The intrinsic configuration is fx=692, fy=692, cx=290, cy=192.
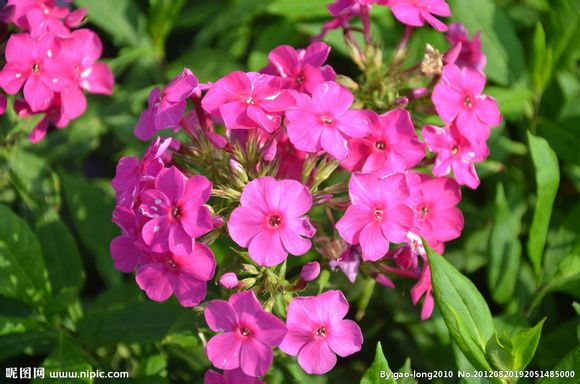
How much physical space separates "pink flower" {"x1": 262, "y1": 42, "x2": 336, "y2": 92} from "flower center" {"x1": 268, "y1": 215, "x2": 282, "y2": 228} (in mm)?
491

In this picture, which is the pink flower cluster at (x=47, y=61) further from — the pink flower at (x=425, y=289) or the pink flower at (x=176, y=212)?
the pink flower at (x=425, y=289)

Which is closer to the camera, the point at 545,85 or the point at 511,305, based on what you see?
the point at 511,305

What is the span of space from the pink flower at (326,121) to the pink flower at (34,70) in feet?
3.22

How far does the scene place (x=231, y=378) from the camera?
199 centimetres

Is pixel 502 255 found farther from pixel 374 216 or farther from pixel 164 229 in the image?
pixel 164 229

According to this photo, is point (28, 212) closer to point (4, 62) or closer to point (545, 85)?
point (4, 62)

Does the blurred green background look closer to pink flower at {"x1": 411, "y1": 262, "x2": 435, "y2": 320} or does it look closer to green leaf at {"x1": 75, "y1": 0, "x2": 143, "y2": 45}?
green leaf at {"x1": 75, "y1": 0, "x2": 143, "y2": 45}

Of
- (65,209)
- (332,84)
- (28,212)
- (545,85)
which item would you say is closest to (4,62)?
(28,212)

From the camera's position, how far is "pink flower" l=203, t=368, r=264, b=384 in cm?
196

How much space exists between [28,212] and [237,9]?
1395 millimetres

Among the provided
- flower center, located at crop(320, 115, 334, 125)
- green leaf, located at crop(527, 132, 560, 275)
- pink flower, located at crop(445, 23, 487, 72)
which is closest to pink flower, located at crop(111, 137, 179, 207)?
flower center, located at crop(320, 115, 334, 125)

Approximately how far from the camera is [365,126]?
2070 mm

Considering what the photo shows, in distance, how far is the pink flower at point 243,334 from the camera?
1.89m

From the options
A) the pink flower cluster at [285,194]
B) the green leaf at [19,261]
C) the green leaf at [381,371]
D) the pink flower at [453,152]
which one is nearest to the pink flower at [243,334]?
the pink flower cluster at [285,194]
